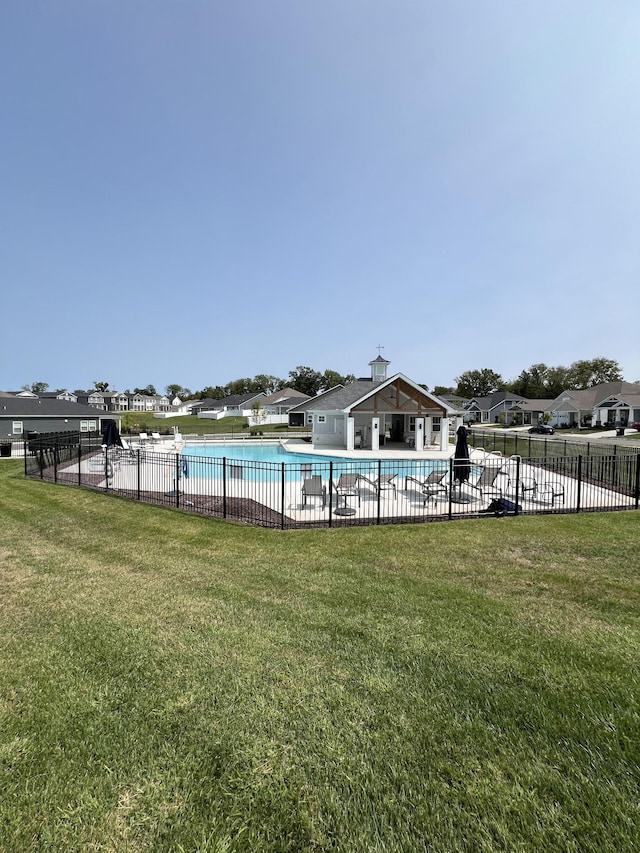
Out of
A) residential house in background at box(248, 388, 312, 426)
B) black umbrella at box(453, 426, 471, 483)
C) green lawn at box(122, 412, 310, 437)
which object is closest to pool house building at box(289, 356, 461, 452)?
black umbrella at box(453, 426, 471, 483)

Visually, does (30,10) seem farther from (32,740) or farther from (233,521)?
(32,740)

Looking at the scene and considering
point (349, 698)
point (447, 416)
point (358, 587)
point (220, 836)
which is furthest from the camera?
point (447, 416)

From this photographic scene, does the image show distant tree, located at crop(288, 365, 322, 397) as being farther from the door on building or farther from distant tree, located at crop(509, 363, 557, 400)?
the door on building

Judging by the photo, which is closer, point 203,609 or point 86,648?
point 86,648

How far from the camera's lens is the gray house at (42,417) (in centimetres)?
4147

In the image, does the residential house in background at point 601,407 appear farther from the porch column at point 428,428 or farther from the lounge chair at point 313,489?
the lounge chair at point 313,489

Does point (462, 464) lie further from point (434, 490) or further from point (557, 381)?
point (557, 381)

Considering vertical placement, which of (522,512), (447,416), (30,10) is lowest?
(522,512)

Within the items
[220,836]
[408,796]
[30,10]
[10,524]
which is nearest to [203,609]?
[220,836]

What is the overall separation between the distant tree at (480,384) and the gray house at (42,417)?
292 ft

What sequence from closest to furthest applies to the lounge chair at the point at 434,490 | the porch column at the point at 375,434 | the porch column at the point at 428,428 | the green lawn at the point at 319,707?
the green lawn at the point at 319,707 → the lounge chair at the point at 434,490 → the porch column at the point at 375,434 → the porch column at the point at 428,428

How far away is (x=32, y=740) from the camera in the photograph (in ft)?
9.48

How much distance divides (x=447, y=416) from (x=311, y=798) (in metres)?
29.5

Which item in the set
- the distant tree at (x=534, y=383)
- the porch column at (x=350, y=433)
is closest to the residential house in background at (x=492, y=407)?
the distant tree at (x=534, y=383)
